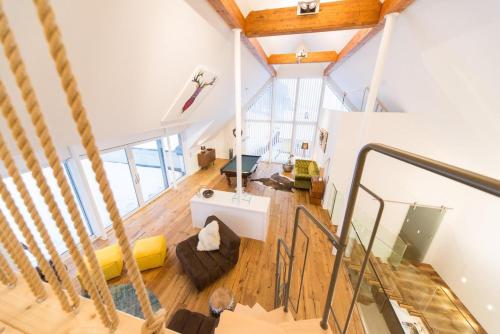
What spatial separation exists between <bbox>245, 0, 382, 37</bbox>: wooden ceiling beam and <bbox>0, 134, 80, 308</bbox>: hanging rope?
121 inches

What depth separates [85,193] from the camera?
10.9 feet

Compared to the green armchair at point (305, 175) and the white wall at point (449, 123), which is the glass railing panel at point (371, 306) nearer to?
the white wall at point (449, 123)

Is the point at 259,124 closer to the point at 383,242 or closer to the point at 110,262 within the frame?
the point at 383,242

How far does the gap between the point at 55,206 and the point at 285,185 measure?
5.81 metres

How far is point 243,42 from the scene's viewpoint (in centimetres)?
320

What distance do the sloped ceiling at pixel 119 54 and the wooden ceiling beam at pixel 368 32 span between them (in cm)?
198

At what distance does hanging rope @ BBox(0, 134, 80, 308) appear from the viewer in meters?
0.52

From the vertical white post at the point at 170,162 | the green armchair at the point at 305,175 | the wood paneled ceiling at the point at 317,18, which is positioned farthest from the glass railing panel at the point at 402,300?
the vertical white post at the point at 170,162

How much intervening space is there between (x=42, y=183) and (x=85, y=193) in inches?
146

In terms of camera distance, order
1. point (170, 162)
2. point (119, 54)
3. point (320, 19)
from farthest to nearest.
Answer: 1. point (170, 162)
2. point (320, 19)
3. point (119, 54)

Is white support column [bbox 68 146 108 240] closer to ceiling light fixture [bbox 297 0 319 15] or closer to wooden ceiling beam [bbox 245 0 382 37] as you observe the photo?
wooden ceiling beam [bbox 245 0 382 37]

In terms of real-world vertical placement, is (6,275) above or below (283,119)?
below

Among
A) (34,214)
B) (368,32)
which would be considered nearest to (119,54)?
(34,214)

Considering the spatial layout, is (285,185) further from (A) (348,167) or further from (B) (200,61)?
(B) (200,61)
